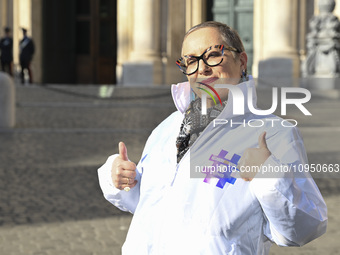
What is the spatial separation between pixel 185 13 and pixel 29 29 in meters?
4.52

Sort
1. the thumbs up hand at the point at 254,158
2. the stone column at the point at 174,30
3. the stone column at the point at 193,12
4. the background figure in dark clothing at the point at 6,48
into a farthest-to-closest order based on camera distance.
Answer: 1. the stone column at the point at 193,12
2. the stone column at the point at 174,30
3. the background figure in dark clothing at the point at 6,48
4. the thumbs up hand at the point at 254,158

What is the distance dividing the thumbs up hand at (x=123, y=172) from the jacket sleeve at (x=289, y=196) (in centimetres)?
38

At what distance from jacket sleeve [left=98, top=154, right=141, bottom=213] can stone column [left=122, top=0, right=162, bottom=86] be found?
18.1 metres

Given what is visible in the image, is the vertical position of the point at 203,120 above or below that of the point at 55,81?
above

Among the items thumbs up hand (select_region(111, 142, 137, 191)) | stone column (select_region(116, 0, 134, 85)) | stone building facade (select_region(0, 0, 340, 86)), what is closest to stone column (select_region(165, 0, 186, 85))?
stone building facade (select_region(0, 0, 340, 86))

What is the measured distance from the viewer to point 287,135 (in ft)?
6.14

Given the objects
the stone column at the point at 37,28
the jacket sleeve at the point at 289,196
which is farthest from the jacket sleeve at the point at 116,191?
the stone column at the point at 37,28

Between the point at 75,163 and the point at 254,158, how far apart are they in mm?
6397

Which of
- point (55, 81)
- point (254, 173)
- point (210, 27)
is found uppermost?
point (210, 27)

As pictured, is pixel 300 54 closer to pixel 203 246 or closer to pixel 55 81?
pixel 55 81

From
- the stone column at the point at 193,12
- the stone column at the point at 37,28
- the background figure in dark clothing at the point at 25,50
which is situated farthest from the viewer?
the stone column at the point at 37,28

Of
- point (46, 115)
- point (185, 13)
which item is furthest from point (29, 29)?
point (46, 115)

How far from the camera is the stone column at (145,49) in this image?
2036 cm

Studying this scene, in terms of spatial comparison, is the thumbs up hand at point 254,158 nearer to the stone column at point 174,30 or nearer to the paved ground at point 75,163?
the paved ground at point 75,163
